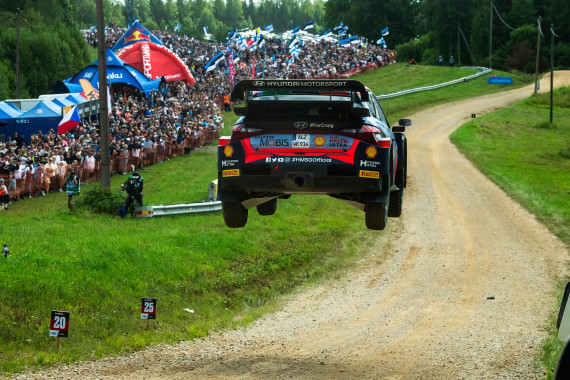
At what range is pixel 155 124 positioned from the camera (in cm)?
4372

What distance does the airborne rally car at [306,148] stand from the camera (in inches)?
320

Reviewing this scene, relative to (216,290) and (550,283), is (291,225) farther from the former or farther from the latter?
(550,283)

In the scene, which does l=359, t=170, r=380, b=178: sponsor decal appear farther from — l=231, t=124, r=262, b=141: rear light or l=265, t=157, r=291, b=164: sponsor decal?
l=231, t=124, r=262, b=141: rear light

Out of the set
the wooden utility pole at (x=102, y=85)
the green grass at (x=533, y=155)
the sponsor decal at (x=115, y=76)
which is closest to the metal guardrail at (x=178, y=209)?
the wooden utility pole at (x=102, y=85)

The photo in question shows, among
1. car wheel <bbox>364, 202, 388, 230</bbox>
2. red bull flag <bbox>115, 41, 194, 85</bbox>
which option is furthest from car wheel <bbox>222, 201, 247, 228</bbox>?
red bull flag <bbox>115, 41, 194, 85</bbox>

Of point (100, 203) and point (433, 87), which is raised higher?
point (433, 87)

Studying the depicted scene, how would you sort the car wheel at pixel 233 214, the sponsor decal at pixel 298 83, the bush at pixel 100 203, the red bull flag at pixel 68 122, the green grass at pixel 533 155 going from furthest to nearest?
the red bull flag at pixel 68 122 < the green grass at pixel 533 155 < the bush at pixel 100 203 < the car wheel at pixel 233 214 < the sponsor decal at pixel 298 83

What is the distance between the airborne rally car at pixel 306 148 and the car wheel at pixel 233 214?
0.10m

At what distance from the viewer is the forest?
202 feet

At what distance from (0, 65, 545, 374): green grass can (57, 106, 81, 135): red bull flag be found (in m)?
3.75

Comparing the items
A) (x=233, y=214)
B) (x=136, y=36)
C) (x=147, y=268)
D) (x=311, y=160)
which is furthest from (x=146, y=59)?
(x=311, y=160)

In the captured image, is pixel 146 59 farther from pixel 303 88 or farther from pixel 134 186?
pixel 303 88

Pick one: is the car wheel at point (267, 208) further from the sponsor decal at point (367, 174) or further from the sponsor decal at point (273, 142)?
the sponsor decal at point (367, 174)

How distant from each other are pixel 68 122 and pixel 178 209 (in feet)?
34.6
